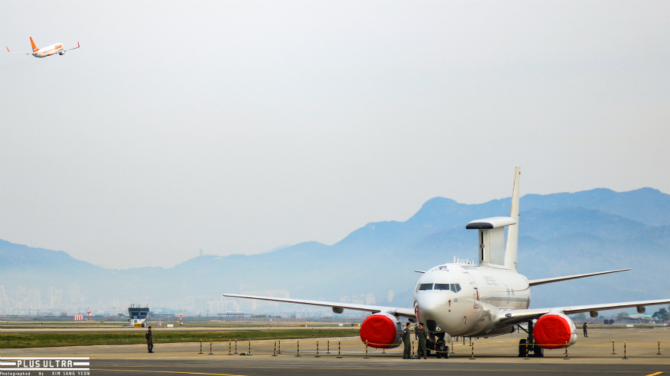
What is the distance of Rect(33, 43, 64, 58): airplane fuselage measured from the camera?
10094cm

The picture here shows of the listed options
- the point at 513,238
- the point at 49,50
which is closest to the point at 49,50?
the point at 49,50

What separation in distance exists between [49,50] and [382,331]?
254 ft

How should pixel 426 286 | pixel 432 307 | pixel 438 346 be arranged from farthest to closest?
pixel 438 346 → pixel 426 286 → pixel 432 307

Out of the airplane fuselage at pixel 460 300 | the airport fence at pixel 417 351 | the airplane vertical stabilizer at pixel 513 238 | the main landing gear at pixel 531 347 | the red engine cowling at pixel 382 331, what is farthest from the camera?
the airplane vertical stabilizer at pixel 513 238

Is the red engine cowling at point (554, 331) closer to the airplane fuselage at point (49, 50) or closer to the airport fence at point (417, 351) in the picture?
the airport fence at point (417, 351)

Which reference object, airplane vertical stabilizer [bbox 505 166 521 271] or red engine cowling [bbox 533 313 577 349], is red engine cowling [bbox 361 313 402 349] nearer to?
red engine cowling [bbox 533 313 577 349]

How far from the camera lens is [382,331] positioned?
135 ft

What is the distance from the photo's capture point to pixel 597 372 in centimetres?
2961

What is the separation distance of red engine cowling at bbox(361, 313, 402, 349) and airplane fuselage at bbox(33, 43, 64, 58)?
249ft

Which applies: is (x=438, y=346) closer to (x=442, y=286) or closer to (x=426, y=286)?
(x=426, y=286)

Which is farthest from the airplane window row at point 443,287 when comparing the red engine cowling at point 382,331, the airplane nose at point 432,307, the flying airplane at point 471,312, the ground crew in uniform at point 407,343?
the red engine cowling at point 382,331

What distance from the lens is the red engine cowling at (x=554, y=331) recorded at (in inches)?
1518

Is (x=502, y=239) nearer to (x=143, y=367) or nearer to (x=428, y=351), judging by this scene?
(x=428, y=351)

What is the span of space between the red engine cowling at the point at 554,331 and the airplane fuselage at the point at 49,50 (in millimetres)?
82202
